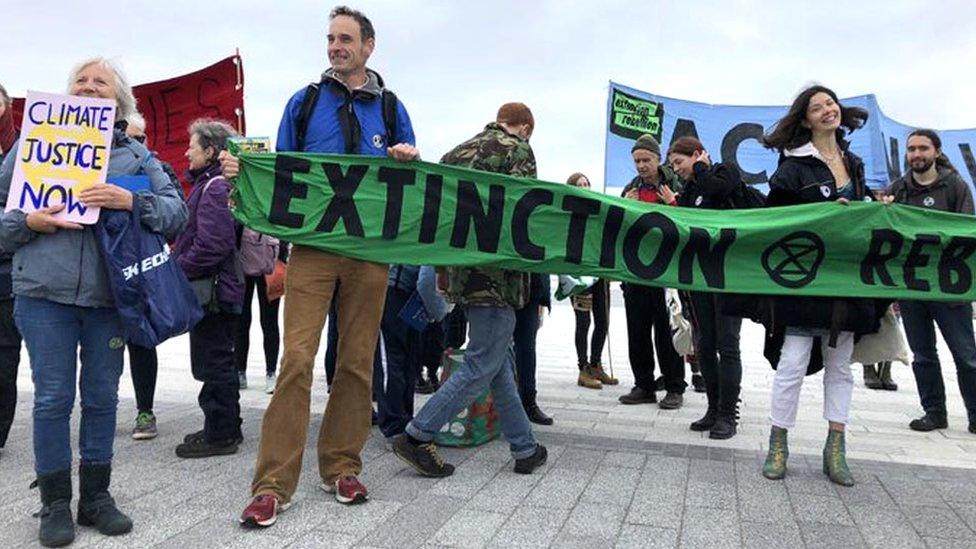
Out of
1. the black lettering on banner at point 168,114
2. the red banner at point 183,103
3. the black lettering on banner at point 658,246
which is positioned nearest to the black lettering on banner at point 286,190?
the black lettering on banner at point 658,246

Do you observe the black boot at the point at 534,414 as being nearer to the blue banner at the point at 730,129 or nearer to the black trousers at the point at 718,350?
the black trousers at the point at 718,350

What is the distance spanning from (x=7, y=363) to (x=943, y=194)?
21.4 ft

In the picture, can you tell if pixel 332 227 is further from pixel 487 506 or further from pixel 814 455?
pixel 814 455

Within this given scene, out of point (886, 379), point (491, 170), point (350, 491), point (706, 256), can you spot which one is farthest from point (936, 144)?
point (350, 491)

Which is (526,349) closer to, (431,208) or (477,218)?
(477,218)

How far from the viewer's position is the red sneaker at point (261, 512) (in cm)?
298

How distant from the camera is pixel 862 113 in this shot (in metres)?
4.27

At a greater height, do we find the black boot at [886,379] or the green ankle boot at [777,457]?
the black boot at [886,379]

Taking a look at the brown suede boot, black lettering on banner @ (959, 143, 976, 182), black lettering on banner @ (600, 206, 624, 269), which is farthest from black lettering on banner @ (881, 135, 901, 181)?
black lettering on banner @ (600, 206, 624, 269)

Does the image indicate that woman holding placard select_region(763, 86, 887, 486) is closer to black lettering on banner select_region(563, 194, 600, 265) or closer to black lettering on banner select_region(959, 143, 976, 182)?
black lettering on banner select_region(563, 194, 600, 265)

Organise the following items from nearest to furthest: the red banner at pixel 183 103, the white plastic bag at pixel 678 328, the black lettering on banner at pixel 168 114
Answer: the white plastic bag at pixel 678 328
the red banner at pixel 183 103
the black lettering on banner at pixel 168 114

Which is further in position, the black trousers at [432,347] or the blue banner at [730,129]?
the blue banner at [730,129]

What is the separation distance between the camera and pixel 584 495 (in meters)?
3.56

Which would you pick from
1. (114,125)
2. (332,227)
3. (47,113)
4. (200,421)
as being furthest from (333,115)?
(200,421)
